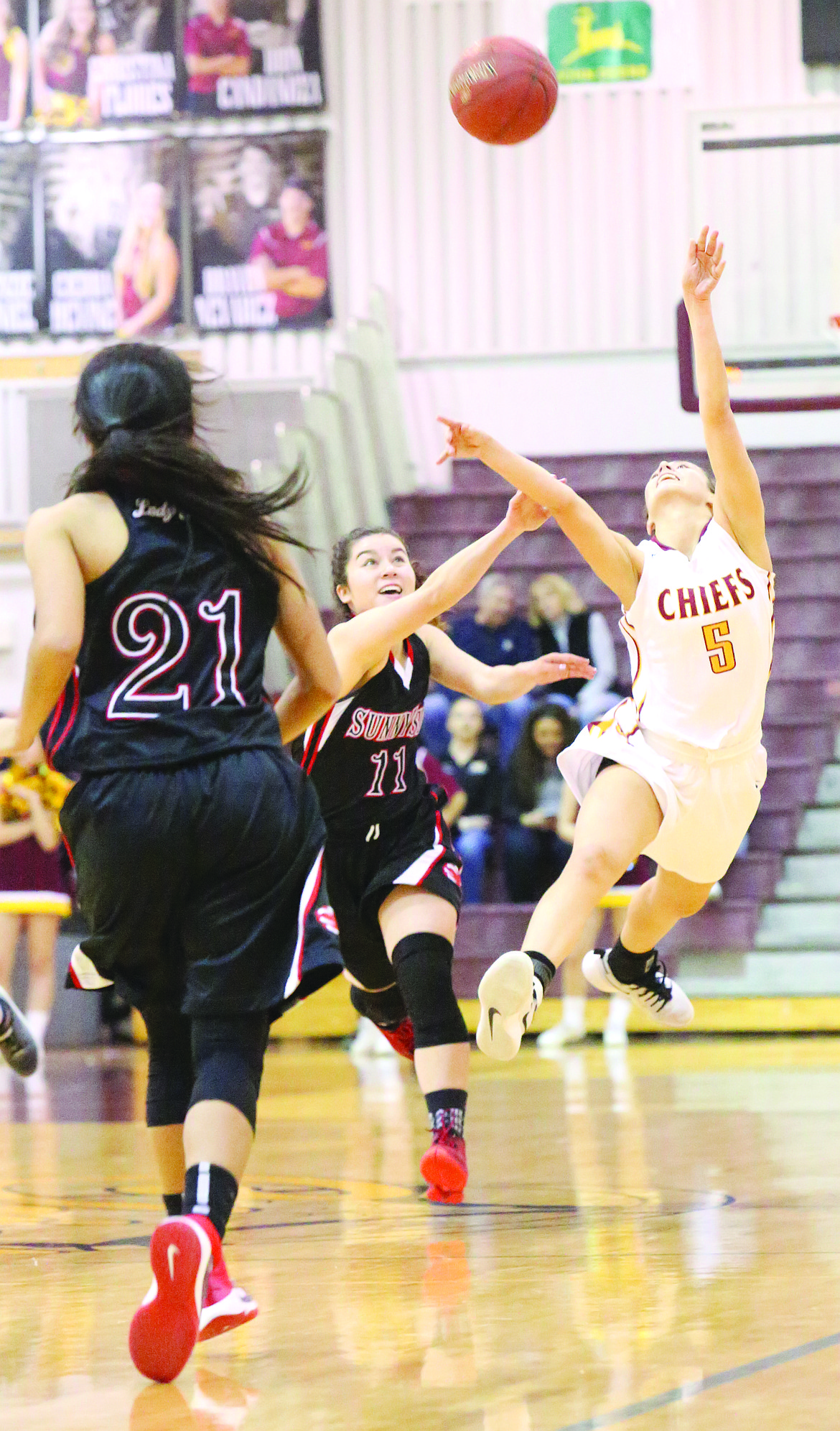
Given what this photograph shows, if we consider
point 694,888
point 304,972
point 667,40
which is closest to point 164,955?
point 304,972

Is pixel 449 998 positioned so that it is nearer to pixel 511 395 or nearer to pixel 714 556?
pixel 714 556

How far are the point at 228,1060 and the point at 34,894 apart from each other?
6032 millimetres

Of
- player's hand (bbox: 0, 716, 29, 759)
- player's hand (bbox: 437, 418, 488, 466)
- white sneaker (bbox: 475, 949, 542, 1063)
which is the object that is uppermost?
player's hand (bbox: 437, 418, 488, 466)

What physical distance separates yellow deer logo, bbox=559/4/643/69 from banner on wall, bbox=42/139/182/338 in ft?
9.42

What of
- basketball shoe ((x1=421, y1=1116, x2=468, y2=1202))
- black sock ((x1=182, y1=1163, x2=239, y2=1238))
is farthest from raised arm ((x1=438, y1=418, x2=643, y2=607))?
black sock ((x1=182, y1=1163, x2=239, y2=1238))

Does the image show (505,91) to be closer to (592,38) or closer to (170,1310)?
(170,1310)

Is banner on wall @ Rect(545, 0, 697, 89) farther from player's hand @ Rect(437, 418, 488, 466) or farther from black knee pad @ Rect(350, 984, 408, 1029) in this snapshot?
black knee pad @ Rect(350, 984, 408, 1029)

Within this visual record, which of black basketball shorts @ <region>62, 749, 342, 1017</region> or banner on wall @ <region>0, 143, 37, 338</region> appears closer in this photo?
black basketball shorts @ <region>62, 749, 342, 1017</region>

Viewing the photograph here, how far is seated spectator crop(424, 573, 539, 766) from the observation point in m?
8.80

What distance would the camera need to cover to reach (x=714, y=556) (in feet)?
12.7

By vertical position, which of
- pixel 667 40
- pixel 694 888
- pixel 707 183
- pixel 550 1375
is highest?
pixel 667 40

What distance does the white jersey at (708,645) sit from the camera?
384 cm

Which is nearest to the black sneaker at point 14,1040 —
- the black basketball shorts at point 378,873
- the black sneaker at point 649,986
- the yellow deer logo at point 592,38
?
the black basketball shorts at point 378,873

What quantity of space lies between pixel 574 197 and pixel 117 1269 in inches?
404
